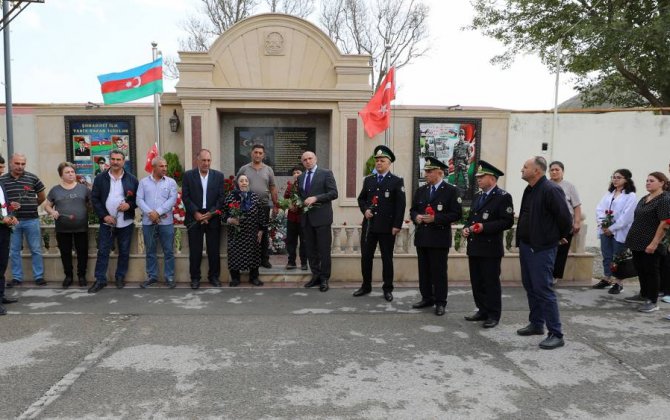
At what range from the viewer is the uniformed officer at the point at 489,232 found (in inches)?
199

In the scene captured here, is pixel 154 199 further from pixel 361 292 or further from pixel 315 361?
pixel 315 361

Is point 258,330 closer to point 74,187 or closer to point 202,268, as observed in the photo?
point 202,268

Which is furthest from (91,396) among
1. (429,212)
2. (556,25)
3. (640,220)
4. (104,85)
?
(556,25)

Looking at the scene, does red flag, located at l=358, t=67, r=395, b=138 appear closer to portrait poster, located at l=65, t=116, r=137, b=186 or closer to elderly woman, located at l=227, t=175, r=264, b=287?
elderly woman, located at l=227, t=175, r=264, b=287

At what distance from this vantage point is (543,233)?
15.3 ft

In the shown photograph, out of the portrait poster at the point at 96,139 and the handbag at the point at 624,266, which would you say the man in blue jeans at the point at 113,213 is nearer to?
the portrait poster at the point at 96,139

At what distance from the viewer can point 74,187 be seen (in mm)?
6660

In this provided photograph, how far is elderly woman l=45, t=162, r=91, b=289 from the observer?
6.50 meters

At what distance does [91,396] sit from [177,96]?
28.1ft

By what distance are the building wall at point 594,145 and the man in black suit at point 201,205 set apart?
778cm

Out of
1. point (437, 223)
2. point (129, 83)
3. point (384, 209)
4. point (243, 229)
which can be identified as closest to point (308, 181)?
point (243, 229)

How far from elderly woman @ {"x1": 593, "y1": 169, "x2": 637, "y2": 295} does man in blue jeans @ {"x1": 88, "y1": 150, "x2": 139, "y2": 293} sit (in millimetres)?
6366

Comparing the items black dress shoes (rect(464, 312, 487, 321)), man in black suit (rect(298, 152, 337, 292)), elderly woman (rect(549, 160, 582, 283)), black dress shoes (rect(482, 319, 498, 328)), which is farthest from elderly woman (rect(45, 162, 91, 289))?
elderly woman (rect(549, 160, 582, 283))

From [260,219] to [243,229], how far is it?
0.89 feet
